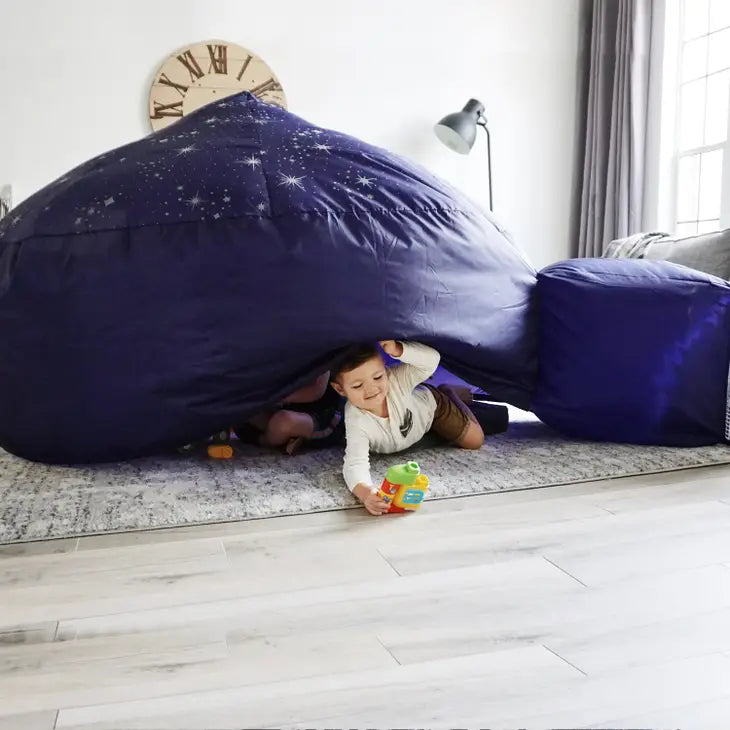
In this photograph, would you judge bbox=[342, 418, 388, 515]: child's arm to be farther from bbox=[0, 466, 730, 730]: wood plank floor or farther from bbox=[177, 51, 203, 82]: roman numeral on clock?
bbox=[177, 51, 203, 82]: roman numeral on clock

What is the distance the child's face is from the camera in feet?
5.77

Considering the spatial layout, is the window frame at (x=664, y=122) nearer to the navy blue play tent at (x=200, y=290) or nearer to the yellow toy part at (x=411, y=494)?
the navy blue play tent at (x=200, y=290)

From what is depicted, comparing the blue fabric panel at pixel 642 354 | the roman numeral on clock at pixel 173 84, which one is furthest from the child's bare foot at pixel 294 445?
the roman numeral on clock at pixel 173 84

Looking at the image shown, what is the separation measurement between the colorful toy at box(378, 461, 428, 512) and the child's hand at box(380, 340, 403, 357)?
0.33m

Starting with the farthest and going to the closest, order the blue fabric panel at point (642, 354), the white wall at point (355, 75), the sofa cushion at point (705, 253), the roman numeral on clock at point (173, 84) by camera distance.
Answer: the roman numeral on clock at point (173, 84) → the white wall at point (355, 75) → the sofa cushion at point (705, 253) → the blue fabric panel at point (642, 354)

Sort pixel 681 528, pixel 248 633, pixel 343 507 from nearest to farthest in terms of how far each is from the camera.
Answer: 1. pixel 248 633
2. pixel 681 528
3. pixel 343 507

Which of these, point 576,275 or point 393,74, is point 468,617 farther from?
point 393,74

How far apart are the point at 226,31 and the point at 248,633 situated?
3.51 meters

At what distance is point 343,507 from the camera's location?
1581mm

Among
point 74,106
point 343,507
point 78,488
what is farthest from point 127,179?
point 74,106

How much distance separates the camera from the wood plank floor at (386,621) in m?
0.89

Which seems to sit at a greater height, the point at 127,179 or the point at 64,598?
the point at 127,179

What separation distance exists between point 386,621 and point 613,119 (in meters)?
3.57

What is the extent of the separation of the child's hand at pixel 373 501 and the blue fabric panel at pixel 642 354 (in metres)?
0.63
